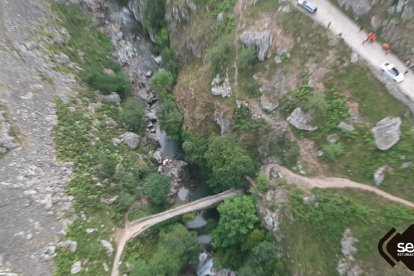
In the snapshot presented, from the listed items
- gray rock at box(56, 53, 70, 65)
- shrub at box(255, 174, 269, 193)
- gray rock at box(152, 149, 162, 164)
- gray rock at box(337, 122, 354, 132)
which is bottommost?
shrub at box(255, 174, 269, 193)

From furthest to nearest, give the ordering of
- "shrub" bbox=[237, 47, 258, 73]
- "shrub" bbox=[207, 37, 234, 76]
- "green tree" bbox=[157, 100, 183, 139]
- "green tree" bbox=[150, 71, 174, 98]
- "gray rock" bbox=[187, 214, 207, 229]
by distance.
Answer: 1. "green tree" bbox=[150, 71, 174, 98]
2. "green tree" bbox=[157, 100, 183, 139]
3. "gray rock" bbox=[187, 214, 207, 229]
4. "shrub" bbox=[207, 37, 234, 76]
5. "shrub" bbox=[237, 47, 258, 73]

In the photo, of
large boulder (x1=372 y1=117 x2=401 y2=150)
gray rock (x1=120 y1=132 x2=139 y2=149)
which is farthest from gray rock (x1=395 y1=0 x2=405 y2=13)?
gray rock (x1=120 y1=132 x2=139 y2=149)

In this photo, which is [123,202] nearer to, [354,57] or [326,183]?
[326,183]

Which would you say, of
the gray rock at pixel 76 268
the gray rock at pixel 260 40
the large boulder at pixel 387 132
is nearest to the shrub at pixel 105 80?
the gray rock at pixel 260 40

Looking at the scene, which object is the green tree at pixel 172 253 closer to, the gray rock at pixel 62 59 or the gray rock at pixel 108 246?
the gray rock at pixel 108 246

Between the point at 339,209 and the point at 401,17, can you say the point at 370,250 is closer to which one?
the point at 339,209

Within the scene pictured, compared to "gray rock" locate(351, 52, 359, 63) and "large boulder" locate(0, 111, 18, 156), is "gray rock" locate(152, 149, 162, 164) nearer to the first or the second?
"large boulder" locate(0, 111, 18, 156)

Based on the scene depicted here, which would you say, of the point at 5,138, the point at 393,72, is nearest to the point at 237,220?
the point at 393,72
